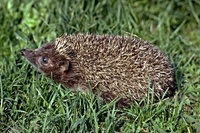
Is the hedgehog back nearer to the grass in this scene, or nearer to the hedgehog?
the hedgehog

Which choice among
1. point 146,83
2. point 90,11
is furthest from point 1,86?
point 90,11

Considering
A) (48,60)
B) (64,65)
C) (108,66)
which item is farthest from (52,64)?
(108,66)

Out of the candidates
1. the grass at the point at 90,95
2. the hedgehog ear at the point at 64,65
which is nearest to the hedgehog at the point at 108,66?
the hedgehog ear at the point at 64,65

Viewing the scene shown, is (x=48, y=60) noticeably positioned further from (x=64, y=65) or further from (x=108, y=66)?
(x=108, y=66)

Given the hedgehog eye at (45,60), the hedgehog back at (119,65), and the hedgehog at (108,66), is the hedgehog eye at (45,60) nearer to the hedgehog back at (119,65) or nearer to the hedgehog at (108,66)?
the hedgehog at (108,66)

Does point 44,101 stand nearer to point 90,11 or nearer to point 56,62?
point 56,62

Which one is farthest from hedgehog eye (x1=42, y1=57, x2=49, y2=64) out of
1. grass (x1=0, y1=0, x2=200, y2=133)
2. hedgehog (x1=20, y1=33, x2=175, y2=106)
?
grass (x1=0, y1=0, x2=200, y2=133)

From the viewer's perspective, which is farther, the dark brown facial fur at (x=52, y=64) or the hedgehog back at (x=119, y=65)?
the dark brown facial fur at (x=52, y=64)
